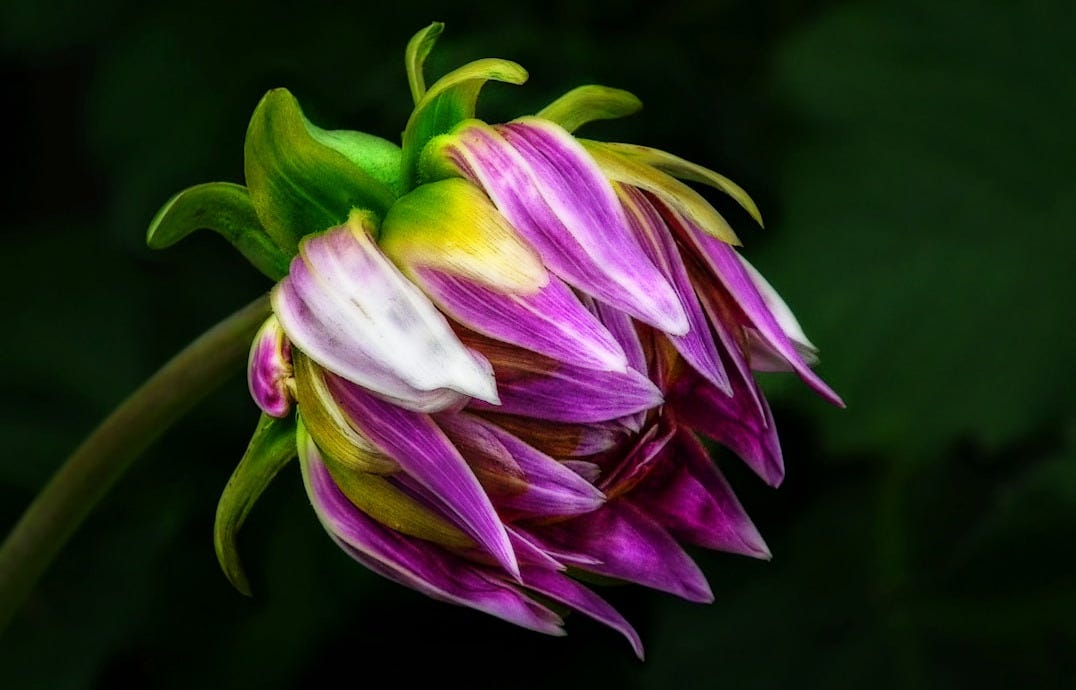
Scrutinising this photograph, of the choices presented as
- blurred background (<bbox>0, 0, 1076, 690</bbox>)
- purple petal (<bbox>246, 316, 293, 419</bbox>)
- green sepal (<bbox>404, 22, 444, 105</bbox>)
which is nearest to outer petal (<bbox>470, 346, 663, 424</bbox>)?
purple petal (<bbox>246, 316, 293, 419</bbox>)

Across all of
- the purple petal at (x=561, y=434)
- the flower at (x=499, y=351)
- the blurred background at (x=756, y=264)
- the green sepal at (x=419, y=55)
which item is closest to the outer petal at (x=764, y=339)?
the flower at (x=499, y=351)

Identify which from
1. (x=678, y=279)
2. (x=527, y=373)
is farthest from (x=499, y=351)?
(x=678, y=279)

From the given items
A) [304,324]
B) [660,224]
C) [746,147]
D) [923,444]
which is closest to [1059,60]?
[746,147]

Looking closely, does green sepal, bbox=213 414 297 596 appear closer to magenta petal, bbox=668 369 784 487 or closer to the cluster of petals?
the cluster of petals

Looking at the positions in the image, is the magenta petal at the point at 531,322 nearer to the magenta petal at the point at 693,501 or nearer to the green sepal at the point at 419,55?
the magenta petal at the point at 693,501

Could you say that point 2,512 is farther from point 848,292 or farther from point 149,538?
point 848,292
